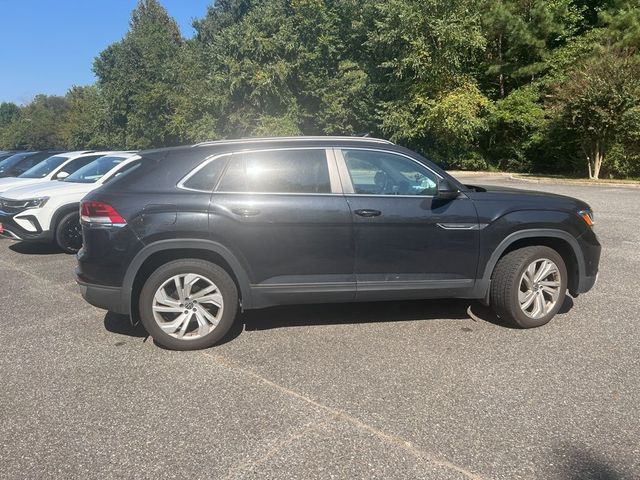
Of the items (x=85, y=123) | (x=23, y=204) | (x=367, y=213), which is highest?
(x=85, y=123)

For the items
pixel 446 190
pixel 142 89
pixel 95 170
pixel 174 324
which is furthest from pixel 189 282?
pixel 142 89

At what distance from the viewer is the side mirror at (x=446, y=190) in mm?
4133

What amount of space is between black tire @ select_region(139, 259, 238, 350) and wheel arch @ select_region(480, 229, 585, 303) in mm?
2225

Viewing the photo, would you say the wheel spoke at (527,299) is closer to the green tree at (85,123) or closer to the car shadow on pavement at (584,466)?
the car shadow on pavement at (584,466)

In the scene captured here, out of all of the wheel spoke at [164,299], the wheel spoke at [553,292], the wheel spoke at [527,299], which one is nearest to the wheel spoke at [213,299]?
the wheel spoke at [164,299]

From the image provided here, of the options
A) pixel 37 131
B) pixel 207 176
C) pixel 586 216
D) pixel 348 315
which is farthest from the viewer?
pixel 37 131

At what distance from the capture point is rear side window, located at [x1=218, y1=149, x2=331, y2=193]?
4.05 meters

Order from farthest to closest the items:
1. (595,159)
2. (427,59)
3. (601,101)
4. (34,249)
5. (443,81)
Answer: (443,81) → (427,59) → (595,159) → (601,101) → (34,249)

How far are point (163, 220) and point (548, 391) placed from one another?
3101mm

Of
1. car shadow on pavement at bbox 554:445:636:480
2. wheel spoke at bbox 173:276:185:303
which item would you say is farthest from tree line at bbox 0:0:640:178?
wheel spoke at bbox 173:276:185:303

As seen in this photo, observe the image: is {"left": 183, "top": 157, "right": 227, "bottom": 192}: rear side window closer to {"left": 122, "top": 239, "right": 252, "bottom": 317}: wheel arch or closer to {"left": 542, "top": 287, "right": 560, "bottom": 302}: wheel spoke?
{"left": 122, "top": 239, "right": 252, "bottom": 317}: wheel arch

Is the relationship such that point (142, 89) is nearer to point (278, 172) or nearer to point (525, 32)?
point (525, 32)

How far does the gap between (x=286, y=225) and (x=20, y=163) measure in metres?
12.4

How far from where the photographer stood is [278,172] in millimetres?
4109
